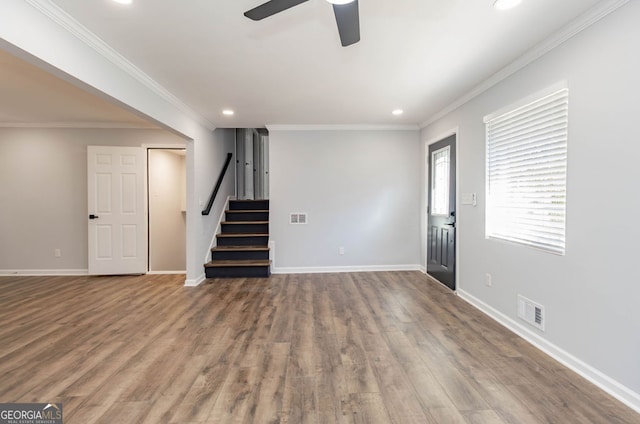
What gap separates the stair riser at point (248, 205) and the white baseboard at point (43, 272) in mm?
2628

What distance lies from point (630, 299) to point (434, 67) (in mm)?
2278

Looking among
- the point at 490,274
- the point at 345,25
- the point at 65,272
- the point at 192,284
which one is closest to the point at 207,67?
the point at 345,25

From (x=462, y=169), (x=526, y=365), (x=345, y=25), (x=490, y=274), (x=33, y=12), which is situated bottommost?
(x=526, y=365)

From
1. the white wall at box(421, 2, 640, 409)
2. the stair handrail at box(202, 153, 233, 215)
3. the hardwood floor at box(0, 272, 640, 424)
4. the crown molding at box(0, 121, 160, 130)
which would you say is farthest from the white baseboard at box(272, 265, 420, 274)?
the crown molding at box(0, 121, 160, 130)

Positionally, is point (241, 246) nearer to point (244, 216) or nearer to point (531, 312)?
point (244, 216)

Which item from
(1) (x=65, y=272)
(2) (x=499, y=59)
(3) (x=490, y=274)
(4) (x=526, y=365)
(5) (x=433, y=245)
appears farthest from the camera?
(1) (x=65, y=272)

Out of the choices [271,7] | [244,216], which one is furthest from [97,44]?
[244,216]

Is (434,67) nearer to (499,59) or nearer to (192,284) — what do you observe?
(499,59)

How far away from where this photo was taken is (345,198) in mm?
4883

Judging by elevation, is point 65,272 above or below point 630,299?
below

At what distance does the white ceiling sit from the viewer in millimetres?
1897

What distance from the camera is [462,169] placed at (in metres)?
3.58

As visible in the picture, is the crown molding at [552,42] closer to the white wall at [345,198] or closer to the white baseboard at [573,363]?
the white wall at [345,198]

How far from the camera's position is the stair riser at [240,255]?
480 centimetres
